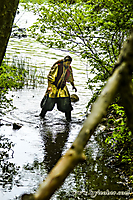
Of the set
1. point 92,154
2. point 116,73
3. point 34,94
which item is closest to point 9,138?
point 92,154

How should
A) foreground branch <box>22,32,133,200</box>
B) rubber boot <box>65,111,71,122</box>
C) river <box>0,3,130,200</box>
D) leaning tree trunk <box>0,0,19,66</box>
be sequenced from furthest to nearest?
1. rubber boot <box>65,111,71,122</box>
2. river <box>0,3,130,200</box>
3. leaning tree trunk <box>0,0,19,66</box>
4. foreground branch <box>22,32,133,200</box>

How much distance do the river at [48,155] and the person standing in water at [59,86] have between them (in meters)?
0.52

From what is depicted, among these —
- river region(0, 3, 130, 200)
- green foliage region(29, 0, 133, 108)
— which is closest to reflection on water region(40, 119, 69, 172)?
river region(0, 3, 130, 200)

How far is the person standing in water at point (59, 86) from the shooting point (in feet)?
31.5

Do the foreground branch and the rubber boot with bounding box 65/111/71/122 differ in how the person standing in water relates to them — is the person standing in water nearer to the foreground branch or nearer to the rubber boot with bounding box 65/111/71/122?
the rubber boot with bounding box 65/111/71/122

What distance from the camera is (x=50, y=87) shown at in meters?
9.84

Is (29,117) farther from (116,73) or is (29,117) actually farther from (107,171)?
(116,73)

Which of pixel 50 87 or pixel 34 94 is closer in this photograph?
pixel 50 87

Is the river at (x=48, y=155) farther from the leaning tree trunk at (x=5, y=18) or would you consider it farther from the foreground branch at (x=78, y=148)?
the foreground branch at (x=78, y=148)

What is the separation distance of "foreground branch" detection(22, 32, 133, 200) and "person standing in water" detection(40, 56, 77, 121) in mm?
8693

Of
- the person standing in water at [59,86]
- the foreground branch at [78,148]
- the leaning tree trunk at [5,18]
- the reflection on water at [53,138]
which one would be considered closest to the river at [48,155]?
the reflection on water at [53,138]

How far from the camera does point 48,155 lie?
7.24 metres

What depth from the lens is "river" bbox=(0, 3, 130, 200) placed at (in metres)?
5.47

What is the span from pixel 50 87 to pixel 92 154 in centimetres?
323
